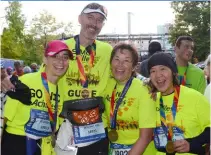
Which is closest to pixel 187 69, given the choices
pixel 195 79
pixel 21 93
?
pixel 195 79

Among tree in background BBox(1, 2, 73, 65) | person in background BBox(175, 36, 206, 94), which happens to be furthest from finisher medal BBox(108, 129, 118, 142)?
tree in background BBox(1, 2, 73, 65)

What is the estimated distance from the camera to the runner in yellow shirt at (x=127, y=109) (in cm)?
342

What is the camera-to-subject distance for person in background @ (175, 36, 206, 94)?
5.39 m

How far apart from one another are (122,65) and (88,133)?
0.79 m

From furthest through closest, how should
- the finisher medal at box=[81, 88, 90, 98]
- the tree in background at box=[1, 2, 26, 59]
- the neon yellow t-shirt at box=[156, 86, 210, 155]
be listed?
the tree in background at box=[1, 2, 26, 59]
the finisher medal at box=[81, 88, 90, 98]
the neon yellow t-shirt at box=[156, 86, 210, 155]

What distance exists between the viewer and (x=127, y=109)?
3541mm

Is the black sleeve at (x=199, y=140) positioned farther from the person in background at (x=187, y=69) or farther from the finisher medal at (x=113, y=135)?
the person in background at (x=187, y=69)

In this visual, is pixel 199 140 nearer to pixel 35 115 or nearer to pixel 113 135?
pixel 113 135

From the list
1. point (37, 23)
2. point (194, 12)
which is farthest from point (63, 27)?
point (194, 12)

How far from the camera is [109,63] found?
4.07 m

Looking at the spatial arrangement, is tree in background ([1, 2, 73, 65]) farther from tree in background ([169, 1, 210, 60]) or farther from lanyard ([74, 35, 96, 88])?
lanyard ([74, 35, 96, 88])

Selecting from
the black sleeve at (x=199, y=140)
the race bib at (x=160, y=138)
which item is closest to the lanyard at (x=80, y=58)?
the race bib at (x=160, y=138)

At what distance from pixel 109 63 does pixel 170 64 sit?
2.94 ft

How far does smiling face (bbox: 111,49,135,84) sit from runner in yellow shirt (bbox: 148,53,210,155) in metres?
0.40
